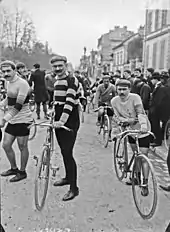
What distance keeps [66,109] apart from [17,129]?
2.53ft

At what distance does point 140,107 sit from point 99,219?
113cm

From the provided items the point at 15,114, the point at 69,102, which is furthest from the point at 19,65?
the point at 69,102

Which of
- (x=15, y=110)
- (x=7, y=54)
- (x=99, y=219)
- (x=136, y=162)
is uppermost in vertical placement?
(x=7, y=54)

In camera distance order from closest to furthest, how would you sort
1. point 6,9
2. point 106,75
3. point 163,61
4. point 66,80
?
1. point 6,9
2. point 66,80
3. point 163,61
4. point 106,75

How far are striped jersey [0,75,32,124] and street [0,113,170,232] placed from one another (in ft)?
2.62

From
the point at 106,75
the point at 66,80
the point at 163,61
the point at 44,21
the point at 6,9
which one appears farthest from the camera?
the point at 106,75

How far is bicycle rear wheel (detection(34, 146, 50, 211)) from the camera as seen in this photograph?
113 inches

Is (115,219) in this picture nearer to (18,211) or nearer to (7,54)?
(18,211)


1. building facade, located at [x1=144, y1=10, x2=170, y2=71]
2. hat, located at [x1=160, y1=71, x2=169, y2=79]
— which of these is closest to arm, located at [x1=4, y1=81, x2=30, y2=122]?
building facade, located at [x1=144, y1=10, x2=170, y2=71]

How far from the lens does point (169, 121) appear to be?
17.0 feet

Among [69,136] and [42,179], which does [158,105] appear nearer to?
[69,136]

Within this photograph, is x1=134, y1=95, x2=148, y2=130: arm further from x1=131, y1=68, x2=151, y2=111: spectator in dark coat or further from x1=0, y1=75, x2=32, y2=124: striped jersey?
x1=131, y1=68, x2=151, y2=111: spectator in dark coat

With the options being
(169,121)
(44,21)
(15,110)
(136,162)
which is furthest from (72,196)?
(169,121)

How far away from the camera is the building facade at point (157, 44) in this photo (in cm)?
451
